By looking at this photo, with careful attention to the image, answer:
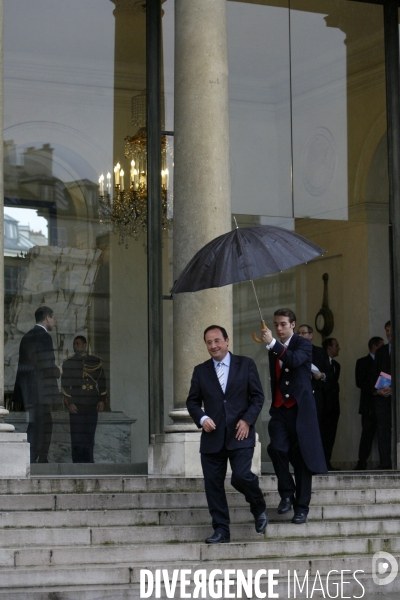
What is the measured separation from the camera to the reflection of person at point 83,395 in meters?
12.1

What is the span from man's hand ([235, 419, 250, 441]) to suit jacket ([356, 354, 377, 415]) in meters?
5.37

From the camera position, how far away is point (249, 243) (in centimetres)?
832

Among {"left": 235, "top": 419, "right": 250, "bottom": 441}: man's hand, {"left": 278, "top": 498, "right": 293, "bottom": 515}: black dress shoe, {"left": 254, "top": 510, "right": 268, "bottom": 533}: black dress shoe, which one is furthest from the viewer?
{"left": 278, "top": 498, "right": 293, "bottom": 515}: black dress shoe

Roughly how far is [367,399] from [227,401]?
537 cm

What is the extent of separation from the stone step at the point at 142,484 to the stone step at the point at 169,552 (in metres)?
1.28

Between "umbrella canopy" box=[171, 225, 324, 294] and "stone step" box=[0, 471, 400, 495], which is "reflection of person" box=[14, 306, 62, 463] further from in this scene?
"umbrella canopy" box=[171, 225, 324, 294]

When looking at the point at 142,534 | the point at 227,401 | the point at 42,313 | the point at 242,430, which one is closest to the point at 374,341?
the point at 42,313

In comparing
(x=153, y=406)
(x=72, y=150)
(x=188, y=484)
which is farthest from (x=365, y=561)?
(x=72, y=150)

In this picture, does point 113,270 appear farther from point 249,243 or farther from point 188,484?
point 249,243

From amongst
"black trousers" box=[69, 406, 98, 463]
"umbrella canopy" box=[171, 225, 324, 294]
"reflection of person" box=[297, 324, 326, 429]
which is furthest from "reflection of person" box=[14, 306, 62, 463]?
"umbrella canopy" box=[171, 225, 324, 294]

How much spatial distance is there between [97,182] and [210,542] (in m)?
5.57

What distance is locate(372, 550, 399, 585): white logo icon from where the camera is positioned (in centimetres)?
807

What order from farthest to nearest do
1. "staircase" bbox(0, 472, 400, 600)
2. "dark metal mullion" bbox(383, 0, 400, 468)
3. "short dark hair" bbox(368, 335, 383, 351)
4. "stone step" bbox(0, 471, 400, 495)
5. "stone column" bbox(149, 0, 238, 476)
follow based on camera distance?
"short dark hair" bbox(368, 335, 383, 351) < "dark metal mullion" bbox(383, 0, 400, 468) < "stone column" bbox(149, 0, 238, 476) < "stone step" bbox(0, 471, 400, 495) < "staircase" bbox(0, 472, 400, 600)

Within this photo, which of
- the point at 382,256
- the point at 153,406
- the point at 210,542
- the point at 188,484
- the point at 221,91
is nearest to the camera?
the point at 210,542
